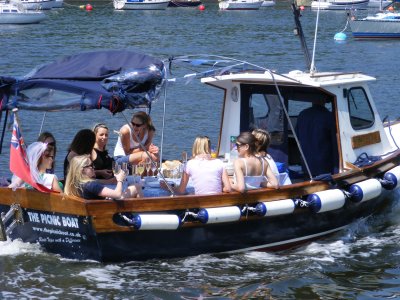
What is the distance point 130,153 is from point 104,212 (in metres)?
2.46

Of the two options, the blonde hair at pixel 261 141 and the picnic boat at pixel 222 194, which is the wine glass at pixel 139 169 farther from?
the blonde hair at pixel 261 141

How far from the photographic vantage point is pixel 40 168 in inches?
464

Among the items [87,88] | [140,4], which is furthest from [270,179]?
[140,4]

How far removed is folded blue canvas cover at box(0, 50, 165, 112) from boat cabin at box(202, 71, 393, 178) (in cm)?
209

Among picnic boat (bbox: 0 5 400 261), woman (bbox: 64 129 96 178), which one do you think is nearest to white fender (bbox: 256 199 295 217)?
picnic boat (bbox: 0 5 400 261)

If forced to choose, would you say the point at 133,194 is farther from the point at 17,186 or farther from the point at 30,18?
the point at 30,18

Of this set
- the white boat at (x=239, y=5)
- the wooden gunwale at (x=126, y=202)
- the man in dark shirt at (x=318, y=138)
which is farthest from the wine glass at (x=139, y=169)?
the white boat at (x=239, y=5)

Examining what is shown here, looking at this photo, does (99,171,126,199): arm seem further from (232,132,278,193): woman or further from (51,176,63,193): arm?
(232,132,278,193): woman

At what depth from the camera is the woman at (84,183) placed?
1123 cm

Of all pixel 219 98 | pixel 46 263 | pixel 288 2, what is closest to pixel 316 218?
pixel 46 263

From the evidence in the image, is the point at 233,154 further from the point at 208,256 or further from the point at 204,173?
the point at 208,256

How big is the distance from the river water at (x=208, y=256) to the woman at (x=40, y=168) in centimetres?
95

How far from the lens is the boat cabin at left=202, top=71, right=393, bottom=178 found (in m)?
13.4

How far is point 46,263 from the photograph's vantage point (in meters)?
12.1
